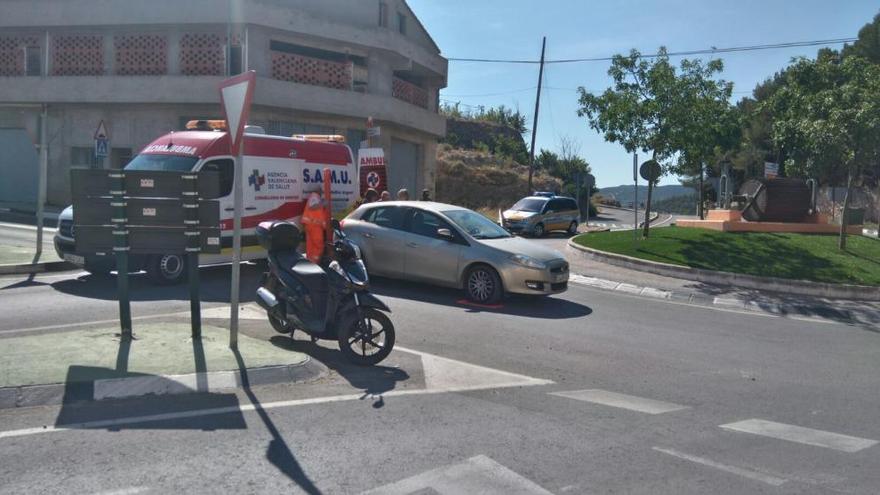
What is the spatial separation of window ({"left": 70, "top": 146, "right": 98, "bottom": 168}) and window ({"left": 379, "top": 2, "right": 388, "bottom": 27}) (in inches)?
502

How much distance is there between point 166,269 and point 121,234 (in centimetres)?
481

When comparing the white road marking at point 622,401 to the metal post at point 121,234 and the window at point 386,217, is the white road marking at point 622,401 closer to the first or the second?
the metal post at point 121,234

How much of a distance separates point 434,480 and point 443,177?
154ft

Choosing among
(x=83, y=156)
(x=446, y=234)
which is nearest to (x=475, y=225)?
(x=446, y=234)

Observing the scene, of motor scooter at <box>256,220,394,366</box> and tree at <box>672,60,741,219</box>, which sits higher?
tree at <box>672,60,741,219</box>

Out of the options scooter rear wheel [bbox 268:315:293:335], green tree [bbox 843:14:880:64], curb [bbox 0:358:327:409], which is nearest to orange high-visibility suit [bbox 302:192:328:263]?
scooter rear wheel [bbox 268:315:293:335]

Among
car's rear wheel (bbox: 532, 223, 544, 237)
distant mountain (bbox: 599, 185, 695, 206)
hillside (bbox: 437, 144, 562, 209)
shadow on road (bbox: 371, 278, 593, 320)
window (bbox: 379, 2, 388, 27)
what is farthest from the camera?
distant mountain (bbox: 599, 185, 695, 206)

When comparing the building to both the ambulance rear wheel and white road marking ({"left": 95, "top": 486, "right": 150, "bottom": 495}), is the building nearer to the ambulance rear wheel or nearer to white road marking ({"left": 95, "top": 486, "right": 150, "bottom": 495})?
the ambulance rear wheel

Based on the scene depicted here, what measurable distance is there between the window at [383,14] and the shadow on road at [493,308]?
2082cm

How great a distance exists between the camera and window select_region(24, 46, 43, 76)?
28938 mm

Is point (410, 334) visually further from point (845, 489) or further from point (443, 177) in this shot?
point (443, 177)

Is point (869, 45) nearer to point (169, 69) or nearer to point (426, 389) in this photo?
point (169, 69)

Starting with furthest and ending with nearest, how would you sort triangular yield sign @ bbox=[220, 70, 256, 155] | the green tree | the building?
the green tree < the building < triangular yield sign @ bbox=[220, 70, 256, 155]

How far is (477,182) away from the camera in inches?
2040
